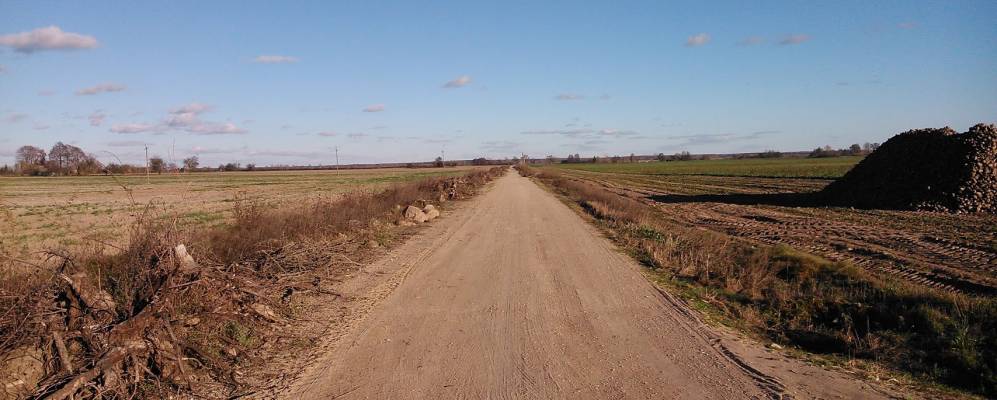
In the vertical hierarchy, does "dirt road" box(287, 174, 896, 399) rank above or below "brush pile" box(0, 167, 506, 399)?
below

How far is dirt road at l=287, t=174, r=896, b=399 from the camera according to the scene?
16.6ft

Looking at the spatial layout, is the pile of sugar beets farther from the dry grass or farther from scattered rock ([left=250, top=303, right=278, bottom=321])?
scattered rock ([left=250, top=303, right=278, bottom=321])

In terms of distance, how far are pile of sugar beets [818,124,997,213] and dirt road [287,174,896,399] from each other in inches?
704

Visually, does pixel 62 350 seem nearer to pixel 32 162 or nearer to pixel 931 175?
pixel 931 175

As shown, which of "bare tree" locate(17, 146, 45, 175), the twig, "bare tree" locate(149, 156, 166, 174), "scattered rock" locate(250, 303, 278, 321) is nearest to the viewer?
the twig

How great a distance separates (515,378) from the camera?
5.26 m

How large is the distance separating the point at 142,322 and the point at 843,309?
878cm

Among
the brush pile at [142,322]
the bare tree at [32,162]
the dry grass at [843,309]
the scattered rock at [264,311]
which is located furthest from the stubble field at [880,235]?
the bare tree at [32,162]

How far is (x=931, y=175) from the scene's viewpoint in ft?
73.7

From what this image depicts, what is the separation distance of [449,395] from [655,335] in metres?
2.98

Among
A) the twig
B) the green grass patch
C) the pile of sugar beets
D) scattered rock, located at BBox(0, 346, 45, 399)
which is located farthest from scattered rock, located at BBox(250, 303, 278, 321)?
the green grass patch

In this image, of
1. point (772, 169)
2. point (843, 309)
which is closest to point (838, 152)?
point (772, 169)

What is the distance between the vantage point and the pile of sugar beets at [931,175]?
2111cm

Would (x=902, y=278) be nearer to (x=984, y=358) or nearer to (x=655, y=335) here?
(x=984, y=358)
